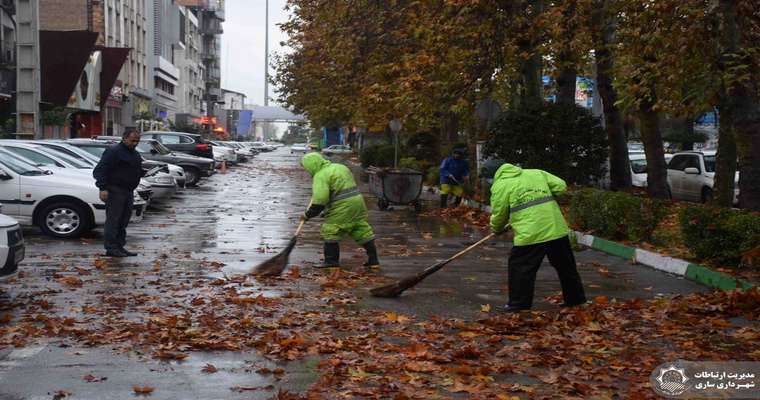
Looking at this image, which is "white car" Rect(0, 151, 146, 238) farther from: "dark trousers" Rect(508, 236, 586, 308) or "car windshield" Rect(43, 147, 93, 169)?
"dark trousers" Rect(508, 236, 586, 308)

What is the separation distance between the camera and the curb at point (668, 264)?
11.0 meters

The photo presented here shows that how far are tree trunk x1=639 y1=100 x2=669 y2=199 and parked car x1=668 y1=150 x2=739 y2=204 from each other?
8.50 feet

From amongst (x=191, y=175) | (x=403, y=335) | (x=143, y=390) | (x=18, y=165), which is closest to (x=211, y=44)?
(x=191, y=175)

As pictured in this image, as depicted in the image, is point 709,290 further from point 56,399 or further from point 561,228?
point 56,399

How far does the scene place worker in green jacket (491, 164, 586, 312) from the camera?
9195 mm

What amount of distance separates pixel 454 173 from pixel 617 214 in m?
8.58

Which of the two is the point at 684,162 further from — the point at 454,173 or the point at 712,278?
the point at 712,278

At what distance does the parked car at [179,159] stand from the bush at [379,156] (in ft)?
37.4

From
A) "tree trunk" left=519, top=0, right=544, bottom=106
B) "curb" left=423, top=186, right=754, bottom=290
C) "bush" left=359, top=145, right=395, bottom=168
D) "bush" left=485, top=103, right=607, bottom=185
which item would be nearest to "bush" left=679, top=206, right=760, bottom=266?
"curb" left=423, top=186, right=754, bottom=290

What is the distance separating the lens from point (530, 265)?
30.4 feet

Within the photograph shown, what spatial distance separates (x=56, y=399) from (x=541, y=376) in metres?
3.05

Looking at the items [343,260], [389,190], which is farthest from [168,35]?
[343,260]

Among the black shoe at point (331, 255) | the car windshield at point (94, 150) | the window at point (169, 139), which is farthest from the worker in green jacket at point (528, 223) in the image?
the window at point (169, 139)

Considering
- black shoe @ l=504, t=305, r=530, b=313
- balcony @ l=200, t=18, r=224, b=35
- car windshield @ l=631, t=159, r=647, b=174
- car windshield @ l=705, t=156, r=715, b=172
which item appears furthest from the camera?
balcony @ l=200, t=18, r=224, b=35
